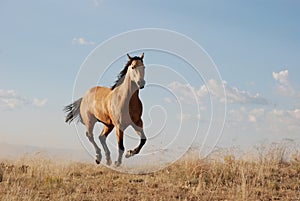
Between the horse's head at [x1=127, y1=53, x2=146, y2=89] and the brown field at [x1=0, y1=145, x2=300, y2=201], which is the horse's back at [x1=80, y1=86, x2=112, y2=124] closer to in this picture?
the horse's head at [x1=127, y1=53, x2=146, y2=89]

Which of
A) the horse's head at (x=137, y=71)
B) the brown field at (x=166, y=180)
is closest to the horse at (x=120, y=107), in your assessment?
the horse's head at (x=137, y=71)

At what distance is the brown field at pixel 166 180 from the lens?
321 inches

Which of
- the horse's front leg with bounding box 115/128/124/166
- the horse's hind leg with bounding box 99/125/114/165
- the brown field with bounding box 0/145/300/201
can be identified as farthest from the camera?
the horse's hind leg with bounding box 99/125/114/165

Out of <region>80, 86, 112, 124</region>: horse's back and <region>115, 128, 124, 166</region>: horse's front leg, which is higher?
<region>80, 86, 112, 124</region>: horse's back

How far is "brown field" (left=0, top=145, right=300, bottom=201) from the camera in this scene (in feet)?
26.8

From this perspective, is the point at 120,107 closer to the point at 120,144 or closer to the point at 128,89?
the point at 128,89

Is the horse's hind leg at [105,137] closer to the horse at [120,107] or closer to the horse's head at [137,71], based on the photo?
the horse at [120,107]

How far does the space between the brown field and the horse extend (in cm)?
76

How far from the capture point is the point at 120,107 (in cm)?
920

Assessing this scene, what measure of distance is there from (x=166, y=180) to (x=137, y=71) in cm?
245

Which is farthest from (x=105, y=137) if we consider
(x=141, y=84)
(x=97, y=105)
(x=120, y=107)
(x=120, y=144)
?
(x=141, y=84)

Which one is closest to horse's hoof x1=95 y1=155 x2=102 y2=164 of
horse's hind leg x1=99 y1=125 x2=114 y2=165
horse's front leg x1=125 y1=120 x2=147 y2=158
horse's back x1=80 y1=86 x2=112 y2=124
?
horse's hind leg x1=99 y1=125 x2=114 y2=165

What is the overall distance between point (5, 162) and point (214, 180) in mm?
5969

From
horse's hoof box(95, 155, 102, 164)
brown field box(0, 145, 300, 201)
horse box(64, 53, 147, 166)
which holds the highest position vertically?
horse box(64, 53, 147, 166)
